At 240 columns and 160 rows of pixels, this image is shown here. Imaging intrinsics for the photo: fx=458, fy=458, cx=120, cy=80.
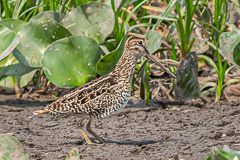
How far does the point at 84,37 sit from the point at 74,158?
284 centimetres

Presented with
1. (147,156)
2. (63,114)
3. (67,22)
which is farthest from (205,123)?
(67,22)

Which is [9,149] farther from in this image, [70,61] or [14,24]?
[14,24]

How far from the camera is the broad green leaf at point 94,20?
610cm

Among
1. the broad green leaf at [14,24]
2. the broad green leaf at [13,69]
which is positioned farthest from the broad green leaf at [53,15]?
the broad green leaf at [13,69]

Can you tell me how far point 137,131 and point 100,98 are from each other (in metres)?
0.75

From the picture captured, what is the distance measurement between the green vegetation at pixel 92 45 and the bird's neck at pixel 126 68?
29 cm

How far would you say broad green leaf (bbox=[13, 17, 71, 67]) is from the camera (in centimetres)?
592

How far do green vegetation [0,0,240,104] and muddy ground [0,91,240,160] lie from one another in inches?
11.2

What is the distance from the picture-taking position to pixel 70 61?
18.6 feet

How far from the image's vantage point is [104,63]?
18.4 feet

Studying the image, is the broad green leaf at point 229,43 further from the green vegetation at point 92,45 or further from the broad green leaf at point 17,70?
the broad green leaf at point 17,70

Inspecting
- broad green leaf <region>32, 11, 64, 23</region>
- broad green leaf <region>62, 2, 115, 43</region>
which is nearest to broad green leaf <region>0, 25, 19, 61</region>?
broad green leaf <region>32, 11, 64, 23</region>

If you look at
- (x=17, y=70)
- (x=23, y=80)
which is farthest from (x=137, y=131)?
(x=23, y=80)

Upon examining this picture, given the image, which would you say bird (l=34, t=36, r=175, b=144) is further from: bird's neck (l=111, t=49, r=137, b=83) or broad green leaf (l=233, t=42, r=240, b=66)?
broad green leaf (l=233, t=42, r=240, b=66)
